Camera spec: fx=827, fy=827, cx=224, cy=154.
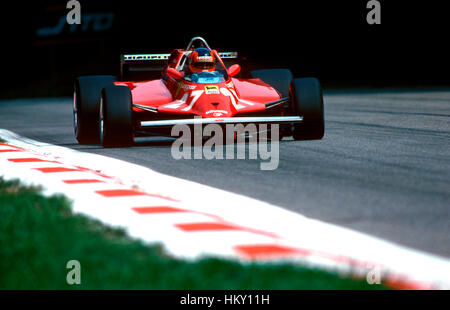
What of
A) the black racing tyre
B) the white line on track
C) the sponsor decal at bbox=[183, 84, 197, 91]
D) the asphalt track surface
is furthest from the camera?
the black racing tyre

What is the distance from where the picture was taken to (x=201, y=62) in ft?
32.7

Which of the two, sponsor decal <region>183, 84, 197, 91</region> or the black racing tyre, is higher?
sponsor decal <region>183, 84, 197, 91</region>

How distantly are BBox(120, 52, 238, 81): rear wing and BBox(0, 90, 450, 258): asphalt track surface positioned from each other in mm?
A: 1086

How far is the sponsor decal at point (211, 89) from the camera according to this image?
933cm

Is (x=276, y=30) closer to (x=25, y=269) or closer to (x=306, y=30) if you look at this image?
(x=306, y=30)

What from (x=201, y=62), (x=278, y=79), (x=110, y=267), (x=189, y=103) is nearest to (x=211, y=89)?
(x=189, y=103)

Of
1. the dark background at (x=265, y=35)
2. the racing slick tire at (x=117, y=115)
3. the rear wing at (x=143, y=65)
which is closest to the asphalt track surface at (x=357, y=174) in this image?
the racing slick tire at (x=117, y=115)

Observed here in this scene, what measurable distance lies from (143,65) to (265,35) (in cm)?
2629

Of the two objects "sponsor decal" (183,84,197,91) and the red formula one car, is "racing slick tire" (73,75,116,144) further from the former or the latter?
"sponsor decal" (183,84,197,91)

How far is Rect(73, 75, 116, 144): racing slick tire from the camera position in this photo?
32.6 feet

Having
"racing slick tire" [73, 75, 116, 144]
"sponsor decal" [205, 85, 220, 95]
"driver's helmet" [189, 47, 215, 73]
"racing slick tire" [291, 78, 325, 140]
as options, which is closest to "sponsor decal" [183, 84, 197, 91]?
"sponsor decal" [205, 85, 220, 95]

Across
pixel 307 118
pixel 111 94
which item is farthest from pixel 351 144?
pixel 111 94

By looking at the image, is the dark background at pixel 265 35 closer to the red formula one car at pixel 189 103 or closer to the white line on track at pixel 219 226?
the red formula one car at pixel 189 103
